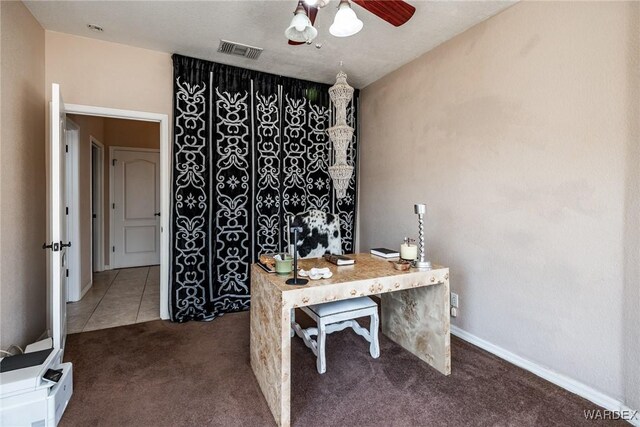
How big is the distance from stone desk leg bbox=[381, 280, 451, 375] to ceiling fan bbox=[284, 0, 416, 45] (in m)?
1.63

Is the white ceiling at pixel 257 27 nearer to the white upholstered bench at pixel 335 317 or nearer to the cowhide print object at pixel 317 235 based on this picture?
the cowhide print object at pixel 317 235

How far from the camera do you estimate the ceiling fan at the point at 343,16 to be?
5.04 feet

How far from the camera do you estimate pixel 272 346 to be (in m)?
1.72

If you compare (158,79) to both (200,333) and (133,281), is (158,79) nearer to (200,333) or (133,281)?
(200,333)

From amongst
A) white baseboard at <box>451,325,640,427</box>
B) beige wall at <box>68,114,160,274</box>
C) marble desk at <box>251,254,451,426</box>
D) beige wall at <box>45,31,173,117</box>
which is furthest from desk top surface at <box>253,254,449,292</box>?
beige wall at <box>68,114,160,274</box>

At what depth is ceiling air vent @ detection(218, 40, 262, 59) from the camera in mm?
2826

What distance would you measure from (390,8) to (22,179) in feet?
8.94

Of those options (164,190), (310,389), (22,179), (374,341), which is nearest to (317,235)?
(374,341)

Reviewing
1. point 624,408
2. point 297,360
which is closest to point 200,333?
point 297,360

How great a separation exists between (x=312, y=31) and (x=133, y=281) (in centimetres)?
435

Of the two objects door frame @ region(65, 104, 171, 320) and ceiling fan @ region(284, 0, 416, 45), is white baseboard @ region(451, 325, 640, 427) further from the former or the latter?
door frame @ region(65, 104, 171, 320)

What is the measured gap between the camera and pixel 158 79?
10.0 feet

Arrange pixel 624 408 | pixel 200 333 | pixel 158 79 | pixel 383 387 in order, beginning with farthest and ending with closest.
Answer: pixel 158 79 → pixel 200 333 → pixel 383 387 → pixel 624 408

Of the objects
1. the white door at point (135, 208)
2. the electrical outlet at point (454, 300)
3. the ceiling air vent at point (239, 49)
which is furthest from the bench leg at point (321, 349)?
the white door at point (135, 208)
